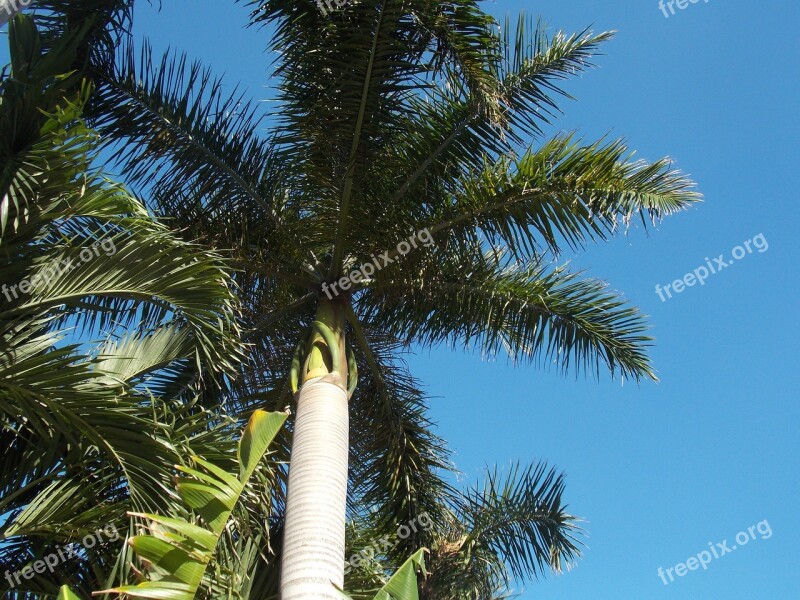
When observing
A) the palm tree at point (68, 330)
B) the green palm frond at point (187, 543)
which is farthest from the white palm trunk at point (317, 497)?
the green palm frond at point (187, 543)

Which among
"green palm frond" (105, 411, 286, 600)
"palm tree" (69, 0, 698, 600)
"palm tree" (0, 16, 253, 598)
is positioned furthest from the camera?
"palm tree" (69, 0, 698, 600)

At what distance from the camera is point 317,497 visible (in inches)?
229

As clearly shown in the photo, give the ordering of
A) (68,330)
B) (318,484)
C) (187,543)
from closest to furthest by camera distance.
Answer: (187,543)
(68,330)
(318,484)

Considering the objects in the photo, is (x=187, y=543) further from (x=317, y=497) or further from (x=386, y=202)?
(x=386, y=202)

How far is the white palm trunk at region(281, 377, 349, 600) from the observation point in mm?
5277

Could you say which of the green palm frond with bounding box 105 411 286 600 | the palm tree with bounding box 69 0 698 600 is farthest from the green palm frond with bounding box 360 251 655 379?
the green palm frond with bounding box 105 411 286 600

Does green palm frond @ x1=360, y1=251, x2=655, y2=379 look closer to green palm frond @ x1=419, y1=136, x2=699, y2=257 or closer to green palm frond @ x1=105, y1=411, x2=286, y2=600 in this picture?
green palm frond @ x1=419, y1=136, x2=699, y2=257

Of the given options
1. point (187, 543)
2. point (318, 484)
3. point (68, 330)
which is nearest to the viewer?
point (187, 543)

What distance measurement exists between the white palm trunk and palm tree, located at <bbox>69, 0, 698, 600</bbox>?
0.06 m

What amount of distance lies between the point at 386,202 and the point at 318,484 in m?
3.26

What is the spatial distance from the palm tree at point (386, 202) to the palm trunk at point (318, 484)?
0.04 metres

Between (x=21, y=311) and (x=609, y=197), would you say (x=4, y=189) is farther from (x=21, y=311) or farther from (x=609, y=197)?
(x=609, y=197)

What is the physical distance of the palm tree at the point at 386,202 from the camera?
7539mm

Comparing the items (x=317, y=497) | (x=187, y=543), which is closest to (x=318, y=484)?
(x=317, y=497)
